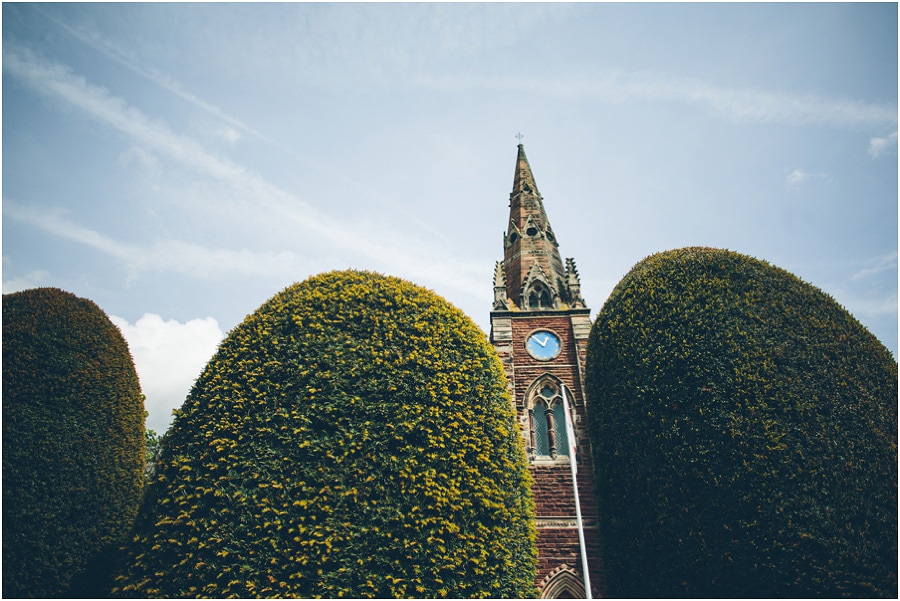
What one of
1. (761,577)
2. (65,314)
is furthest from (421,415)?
(65,314)

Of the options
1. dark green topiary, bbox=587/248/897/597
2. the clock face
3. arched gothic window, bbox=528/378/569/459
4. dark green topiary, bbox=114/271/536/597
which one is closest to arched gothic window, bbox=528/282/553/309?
the clock face

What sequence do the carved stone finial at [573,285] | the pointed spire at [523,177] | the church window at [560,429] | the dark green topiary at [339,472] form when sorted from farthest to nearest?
the pointed spire at [523,177]
the carved stone finial at [573,285]
the church window at [560,429]
the dark green topiary at [339,472]

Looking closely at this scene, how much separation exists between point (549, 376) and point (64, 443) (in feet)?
49.9

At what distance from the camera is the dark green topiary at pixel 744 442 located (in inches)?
280

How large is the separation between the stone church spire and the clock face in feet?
5.24

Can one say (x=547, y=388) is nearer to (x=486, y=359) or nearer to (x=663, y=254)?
(x=663, y=254)

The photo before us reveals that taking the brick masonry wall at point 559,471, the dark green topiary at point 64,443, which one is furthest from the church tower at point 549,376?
the dark green topiary at point 64,443

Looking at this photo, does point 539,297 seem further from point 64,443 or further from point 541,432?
point 64,443

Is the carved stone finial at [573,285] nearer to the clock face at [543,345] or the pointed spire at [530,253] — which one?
the pointed spire at [530,253]

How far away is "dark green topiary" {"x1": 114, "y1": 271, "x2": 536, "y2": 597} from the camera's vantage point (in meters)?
6.64

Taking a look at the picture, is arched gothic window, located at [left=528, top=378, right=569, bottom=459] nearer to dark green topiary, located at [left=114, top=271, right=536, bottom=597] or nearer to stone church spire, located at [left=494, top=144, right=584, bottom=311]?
stone church spire, located at [left=494, top=144, right=584, bottom=311]

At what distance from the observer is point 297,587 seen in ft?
21.1

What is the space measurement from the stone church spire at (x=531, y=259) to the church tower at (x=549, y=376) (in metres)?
0.05

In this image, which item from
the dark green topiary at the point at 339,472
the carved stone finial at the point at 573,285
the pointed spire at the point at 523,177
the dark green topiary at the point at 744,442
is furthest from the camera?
the pointed spire at the point at 523,177
